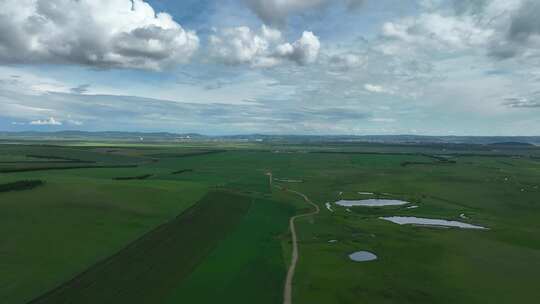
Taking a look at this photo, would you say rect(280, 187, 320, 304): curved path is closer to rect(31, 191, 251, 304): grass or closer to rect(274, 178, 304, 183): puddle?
rect(31, 191, 251, 304): grass

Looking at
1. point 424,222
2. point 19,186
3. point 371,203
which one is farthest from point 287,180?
point 19,186

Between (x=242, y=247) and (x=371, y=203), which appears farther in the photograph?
(x=371, y=203)

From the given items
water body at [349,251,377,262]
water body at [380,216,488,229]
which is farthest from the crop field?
water body at [380,216,488,229]

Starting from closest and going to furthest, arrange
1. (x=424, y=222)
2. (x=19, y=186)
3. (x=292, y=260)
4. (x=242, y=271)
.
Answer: (x=242, y=271), (x=292, y=260), (x=19, y=186), (x=424, y=222)

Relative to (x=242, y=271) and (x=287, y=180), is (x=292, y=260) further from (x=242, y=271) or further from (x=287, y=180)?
(x=287, y=180)

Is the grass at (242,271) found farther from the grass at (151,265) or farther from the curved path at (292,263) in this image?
the grass at (151,265)

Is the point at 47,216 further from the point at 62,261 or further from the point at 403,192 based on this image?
the point at 403,192

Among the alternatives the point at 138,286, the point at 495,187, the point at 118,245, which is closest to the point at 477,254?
the point at 138,286

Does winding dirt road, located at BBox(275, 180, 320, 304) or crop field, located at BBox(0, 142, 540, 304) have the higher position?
crop field, located at BBox(0, 142, 540, 304)

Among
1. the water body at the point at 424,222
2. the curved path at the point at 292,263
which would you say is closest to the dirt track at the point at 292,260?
the curved path at the point at 292,263
